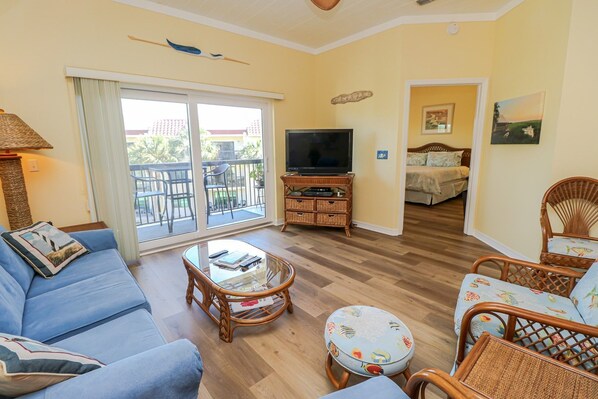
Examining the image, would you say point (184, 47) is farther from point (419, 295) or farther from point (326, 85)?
point (419, 295)

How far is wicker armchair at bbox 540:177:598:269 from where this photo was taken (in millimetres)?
2176

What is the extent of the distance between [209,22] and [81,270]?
305 centimetres

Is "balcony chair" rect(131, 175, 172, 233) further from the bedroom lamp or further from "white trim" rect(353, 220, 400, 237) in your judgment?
"white trim" rect(353, 220, 400, 237)

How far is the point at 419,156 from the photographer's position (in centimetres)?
705

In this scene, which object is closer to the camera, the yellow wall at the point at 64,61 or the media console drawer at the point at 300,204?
the yellow wall at the point at 64,61

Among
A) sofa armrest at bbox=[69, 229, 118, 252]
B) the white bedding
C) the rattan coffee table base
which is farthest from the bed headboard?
sofa armrest at bbox=[69, 229, 118, 252]

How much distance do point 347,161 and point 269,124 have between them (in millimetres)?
1315

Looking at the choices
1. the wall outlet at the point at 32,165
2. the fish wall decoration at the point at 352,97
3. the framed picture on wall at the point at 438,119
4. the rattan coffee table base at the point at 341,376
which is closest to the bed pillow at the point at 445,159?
the framed picture on wall at the point at 438,119

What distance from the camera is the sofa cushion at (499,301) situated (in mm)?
1414

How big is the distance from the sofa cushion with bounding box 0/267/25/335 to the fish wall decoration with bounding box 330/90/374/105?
4.06 meters

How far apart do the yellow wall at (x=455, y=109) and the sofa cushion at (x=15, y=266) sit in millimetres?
6790

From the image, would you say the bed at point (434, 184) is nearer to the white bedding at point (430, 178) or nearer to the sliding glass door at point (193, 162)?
the white bedding at point (430, 178)

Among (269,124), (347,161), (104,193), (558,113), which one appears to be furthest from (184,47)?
(558,113)

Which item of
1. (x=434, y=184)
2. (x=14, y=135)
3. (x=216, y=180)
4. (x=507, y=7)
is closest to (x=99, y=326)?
(x=14, y=135)
